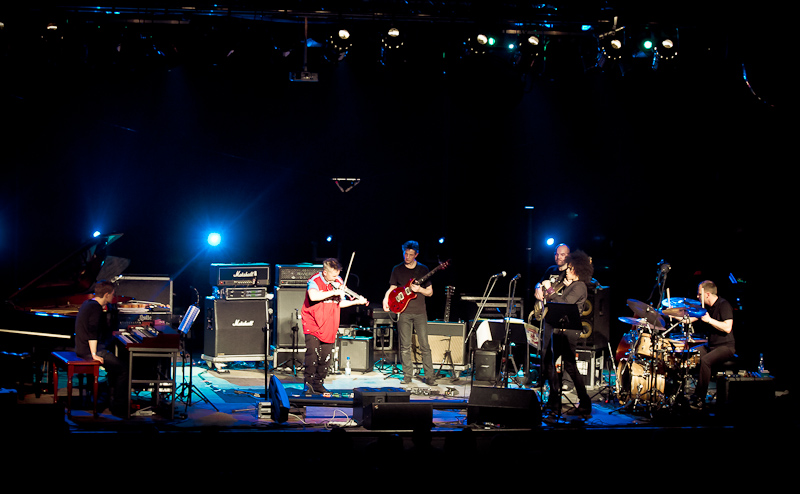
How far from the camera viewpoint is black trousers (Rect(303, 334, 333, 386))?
356 inches

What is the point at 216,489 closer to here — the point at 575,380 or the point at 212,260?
the point at 575,380

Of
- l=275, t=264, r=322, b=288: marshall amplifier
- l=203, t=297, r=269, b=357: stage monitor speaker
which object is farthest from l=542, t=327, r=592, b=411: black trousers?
l=203, t=297, r=269, b=357: stage monitor speaker

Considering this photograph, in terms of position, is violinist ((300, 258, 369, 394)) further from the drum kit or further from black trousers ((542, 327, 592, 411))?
the drum kit

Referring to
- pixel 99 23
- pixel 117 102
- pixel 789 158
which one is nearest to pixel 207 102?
pixel 117 102

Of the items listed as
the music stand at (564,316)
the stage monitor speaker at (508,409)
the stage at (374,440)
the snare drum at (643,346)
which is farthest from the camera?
the snare drum at (643,346)

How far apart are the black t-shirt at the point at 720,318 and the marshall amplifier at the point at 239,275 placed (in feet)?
21.3

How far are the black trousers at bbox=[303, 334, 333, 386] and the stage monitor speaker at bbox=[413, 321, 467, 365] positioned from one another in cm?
224

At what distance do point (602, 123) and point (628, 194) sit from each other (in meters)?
1.39

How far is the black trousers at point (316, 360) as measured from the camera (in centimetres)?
905

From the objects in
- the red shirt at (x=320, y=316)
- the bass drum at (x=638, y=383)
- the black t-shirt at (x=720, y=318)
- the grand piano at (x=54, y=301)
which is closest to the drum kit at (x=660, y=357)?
the bass drum at (x=638, y=383)

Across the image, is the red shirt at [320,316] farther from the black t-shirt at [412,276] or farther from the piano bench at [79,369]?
the piano bench at [79,369]

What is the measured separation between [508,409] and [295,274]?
16.0ft

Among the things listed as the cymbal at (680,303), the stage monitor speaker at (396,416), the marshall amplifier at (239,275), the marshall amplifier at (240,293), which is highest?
the marshall amplifier at (239,275)

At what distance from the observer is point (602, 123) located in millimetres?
12484
